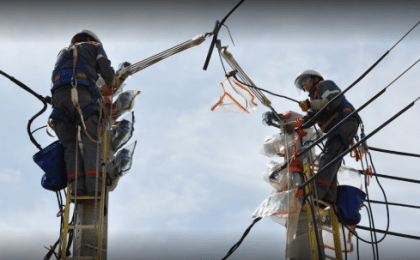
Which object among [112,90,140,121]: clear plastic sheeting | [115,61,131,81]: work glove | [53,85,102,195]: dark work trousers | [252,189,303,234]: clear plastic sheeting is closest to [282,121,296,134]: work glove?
[252,189,303,234]: clear plastic sheeting

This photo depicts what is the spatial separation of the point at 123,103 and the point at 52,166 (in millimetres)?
1508

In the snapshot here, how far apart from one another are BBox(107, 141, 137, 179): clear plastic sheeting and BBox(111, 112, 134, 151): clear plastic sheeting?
0.79 feet

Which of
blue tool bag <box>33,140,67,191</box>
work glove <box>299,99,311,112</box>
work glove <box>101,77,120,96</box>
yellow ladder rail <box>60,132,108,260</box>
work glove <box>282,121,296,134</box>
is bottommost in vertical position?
yellow ladder rail <box>60,132,108,260</box>

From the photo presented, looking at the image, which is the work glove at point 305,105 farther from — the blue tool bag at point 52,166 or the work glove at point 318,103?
the blue tool bag at point 52,166

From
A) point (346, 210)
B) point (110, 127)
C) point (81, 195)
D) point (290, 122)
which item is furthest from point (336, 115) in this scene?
point (81, 195)

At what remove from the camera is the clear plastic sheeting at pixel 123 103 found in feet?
24.7

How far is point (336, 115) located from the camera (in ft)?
24.4

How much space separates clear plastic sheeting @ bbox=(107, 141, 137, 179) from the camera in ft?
22.9

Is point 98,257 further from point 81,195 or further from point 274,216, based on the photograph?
point 274,216

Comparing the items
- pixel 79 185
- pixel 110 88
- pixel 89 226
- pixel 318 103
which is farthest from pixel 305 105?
pixel 89 226

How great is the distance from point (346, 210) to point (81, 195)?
138 inches

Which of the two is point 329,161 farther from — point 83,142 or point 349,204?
point 83,142

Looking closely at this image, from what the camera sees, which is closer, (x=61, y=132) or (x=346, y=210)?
(x=61, y=132)

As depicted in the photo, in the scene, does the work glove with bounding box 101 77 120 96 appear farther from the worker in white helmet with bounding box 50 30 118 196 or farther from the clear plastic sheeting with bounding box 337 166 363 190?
the clear plastic sheeting with bounding box 337 166 363 190
